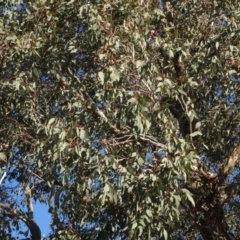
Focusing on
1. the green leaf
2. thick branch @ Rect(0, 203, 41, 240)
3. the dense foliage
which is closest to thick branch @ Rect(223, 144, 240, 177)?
the dense foliage

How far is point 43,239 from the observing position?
360 inches

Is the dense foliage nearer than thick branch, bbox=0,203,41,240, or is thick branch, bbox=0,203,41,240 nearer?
the dense foliage

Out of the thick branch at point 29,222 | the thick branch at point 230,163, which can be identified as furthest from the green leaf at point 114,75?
the thick branch at point 29,222

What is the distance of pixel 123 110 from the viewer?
638 cm

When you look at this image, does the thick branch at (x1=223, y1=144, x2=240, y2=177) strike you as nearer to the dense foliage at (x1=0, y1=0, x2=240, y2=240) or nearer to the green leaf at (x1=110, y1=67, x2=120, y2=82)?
the dense foliage at (x1=0, y1=0, x2=240, y2=240)

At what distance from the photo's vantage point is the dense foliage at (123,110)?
6309mm

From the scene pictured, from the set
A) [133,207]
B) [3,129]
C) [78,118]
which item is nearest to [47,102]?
[3,129]

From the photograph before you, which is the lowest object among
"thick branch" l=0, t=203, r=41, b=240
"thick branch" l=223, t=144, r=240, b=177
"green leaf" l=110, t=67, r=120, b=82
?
"thick branch" l=223, t=144, r=240, b=177

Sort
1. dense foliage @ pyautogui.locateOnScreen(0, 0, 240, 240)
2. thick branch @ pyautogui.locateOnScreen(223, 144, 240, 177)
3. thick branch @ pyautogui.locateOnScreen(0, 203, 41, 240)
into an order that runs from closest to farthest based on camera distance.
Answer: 1. dense foliage @ pyautogui.locateOnScreen(0, 0, 240, 240)
2. thick branch @ pyautogui.locateOnScreen(223, 144, 240, 177)
3. thick branch @ pyautogui.locateOnScreen(0, 203, 41, 240)

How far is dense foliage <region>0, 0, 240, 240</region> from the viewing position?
631cm

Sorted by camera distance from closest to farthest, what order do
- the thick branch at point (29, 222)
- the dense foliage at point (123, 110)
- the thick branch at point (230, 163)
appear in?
the dense foliage at point (123, 110) < the thick branch at point (230, 163) < the thick branch at point (29, 222)

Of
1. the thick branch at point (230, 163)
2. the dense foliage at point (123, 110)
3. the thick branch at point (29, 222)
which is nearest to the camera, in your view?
the dense foliage at point (123, 110)

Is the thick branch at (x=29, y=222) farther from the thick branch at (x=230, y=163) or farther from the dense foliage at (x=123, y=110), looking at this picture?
the thick branch at (x=230, y=163)

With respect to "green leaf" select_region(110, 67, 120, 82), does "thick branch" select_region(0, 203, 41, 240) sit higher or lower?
higher
